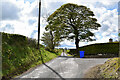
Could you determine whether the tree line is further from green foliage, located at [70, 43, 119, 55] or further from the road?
the road

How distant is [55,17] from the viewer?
2770 cm

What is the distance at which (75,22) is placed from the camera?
87.3 feet

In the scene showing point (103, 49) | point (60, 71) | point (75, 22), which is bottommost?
point (60, 71)

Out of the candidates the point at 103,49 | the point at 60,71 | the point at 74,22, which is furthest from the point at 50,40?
the point at 60,71

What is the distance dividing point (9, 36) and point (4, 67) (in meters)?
3.79

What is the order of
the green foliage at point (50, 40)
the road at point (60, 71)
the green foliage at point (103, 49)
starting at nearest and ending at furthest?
the road at point (60, 71) < the green foliage at point (103, 49) < the green foliage at point (50, 40)

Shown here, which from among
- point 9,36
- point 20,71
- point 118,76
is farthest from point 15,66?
point 118,76

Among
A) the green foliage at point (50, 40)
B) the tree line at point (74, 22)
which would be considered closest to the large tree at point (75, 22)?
the tree line at point (74, 22)

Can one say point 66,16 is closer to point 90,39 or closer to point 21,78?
point 90,39

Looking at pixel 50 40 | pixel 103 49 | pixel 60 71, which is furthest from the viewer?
pixel 50 40

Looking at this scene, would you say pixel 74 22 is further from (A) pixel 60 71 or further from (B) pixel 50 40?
(A) pixel 60 71

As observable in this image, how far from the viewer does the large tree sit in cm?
2623

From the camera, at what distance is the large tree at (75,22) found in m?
26.2

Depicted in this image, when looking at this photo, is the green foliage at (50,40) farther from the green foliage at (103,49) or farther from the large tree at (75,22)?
the green foliage at (103,49)
